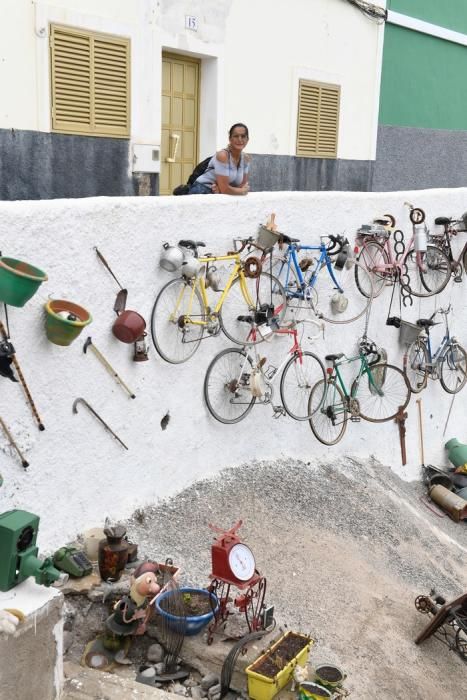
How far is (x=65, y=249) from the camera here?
5.30 meters

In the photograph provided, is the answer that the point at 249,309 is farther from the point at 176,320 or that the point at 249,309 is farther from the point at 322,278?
the point at 322,278

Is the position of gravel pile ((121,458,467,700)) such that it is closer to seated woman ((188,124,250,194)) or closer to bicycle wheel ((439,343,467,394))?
bicycle wheel ((439,343,467,394))

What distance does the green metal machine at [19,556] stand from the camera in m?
3.99

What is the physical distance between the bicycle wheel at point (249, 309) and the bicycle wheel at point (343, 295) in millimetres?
573

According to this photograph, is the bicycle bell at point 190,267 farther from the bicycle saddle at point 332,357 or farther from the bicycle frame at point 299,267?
the bicycle saddle at point 332,357

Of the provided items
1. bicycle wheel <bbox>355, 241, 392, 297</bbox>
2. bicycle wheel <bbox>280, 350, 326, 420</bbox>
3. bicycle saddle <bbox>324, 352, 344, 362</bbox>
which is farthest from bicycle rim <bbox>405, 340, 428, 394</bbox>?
bicycle wheel <bbox>280, 350, 326, 420</bbox>

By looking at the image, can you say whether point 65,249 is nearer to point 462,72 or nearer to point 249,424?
point 249,424

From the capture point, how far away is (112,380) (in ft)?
19.2

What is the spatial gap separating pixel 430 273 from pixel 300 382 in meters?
2.68

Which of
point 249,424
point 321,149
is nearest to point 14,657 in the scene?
point 249,424

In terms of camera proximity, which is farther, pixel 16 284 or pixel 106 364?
pixel 106 364

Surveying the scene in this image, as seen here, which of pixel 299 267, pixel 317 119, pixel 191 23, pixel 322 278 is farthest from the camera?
pixel 317 119

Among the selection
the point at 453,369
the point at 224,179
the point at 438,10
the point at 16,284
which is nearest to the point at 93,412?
the point at 16,284

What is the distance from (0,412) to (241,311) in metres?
2.65
